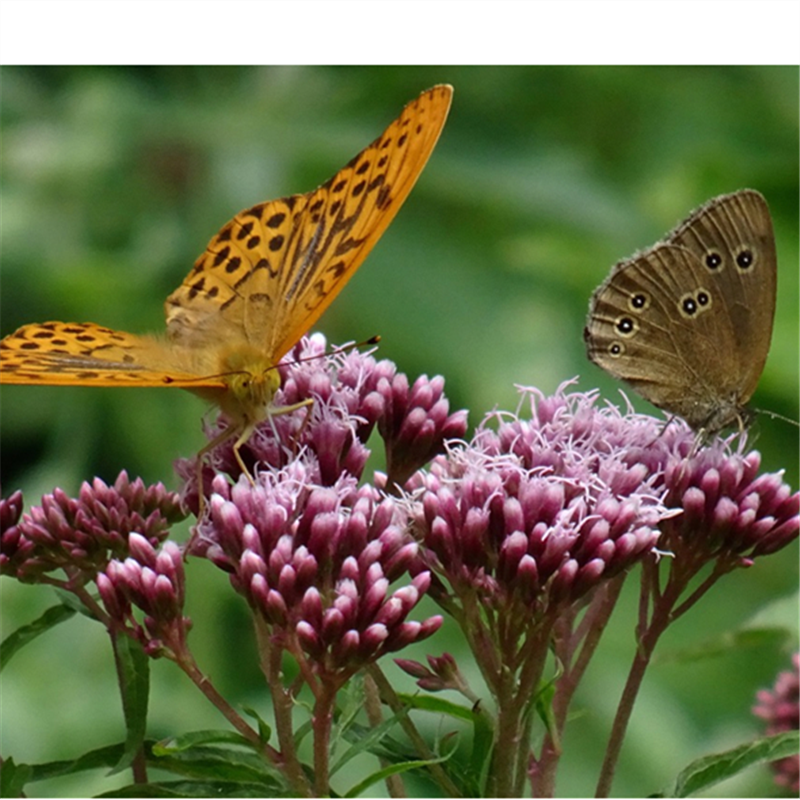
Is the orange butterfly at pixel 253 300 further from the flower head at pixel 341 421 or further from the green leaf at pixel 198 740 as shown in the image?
the green leaf at pixel 198 740

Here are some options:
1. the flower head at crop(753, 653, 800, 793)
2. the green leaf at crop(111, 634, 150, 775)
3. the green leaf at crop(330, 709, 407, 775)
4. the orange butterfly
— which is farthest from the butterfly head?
the flower head at crop(753, 653, 800, 793)

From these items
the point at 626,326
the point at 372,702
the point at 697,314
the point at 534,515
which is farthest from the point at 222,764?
the point at 697,314

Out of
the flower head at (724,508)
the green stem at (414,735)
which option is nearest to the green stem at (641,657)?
the flower head at (724,508)

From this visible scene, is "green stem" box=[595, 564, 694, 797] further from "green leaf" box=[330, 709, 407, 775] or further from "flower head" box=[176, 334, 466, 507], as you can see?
"flower head" box=[176, 334, 466, 507]

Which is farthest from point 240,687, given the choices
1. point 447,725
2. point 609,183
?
point 609,183

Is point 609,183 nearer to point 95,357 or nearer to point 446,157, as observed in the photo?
point 446,157

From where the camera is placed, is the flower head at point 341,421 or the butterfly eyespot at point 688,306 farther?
the butterfly eyespot at point 688,306
